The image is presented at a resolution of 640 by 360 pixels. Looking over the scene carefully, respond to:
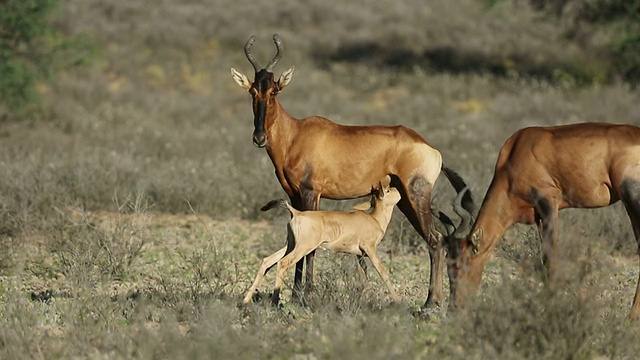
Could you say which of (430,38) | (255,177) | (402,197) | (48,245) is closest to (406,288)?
(402,197)

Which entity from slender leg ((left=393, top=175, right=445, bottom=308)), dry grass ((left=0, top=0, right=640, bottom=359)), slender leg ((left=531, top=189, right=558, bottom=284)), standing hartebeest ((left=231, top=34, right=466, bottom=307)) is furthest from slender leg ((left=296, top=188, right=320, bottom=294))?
slender leg ((left=531, top=189, right=558, bottom=284))

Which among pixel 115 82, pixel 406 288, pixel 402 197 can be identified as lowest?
pixel 115 82

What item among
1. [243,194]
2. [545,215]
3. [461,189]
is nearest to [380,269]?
[461,189]

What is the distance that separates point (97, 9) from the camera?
3669 cm

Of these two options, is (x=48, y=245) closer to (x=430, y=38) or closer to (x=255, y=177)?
(x=255, y=177)

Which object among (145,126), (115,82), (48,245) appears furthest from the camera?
(115,82)

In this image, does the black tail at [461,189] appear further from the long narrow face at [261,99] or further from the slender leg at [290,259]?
the long narrow face at [261,99]

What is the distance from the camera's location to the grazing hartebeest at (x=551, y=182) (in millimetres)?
8500

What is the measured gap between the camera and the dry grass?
7.29 m

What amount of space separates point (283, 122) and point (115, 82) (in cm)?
2021

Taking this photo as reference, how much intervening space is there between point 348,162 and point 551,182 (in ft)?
6.36

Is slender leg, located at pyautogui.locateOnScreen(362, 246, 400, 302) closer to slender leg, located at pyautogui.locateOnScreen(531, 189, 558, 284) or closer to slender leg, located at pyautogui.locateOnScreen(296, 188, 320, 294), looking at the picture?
slender leg, located at pyautogui.locateOnScreen(296, 188, 320, 294)

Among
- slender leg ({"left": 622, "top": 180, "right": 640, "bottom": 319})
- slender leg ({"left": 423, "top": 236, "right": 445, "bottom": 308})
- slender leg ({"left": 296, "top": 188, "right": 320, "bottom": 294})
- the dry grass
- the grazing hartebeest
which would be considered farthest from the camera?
slender leg ({"left": 296, "top": 188, "right": 320, "bottom": 294})

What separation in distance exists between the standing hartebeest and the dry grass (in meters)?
0.72
